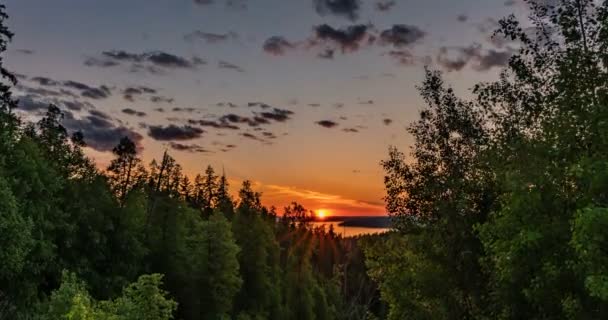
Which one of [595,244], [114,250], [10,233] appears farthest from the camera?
[114,250]

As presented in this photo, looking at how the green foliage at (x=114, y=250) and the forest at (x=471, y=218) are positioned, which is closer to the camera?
the forest at (x=471, y=218)

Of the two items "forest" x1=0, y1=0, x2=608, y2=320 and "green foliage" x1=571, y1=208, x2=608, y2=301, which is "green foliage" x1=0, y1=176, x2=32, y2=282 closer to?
"forest" x1=0, y1=0, x2=608, y2=320

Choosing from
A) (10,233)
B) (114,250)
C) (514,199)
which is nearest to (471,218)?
(514,199)

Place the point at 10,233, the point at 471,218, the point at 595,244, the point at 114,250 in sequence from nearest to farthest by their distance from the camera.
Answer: the point at 595,244
the point at 471,218
the point at 10,233
the point at 114,250

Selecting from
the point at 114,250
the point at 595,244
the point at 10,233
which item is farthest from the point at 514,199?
the point at 114,250

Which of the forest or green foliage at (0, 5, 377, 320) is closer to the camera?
the forest

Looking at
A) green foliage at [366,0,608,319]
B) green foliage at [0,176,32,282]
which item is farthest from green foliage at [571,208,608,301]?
green foliage at [0,176,32,282]

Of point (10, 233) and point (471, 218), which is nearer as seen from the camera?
point (471, 218)

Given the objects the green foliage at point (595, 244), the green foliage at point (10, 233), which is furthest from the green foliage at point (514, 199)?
the green foliage at point (10, 233)

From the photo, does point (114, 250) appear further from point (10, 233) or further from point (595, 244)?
point (595, 244)

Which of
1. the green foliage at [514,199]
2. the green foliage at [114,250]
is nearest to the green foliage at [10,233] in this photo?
the green foliage at [114,250]

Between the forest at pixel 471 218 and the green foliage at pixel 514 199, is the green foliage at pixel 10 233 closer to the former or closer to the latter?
the forest at pixel 471 218

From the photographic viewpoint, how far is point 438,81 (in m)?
28.4

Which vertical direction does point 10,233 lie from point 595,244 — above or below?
below
